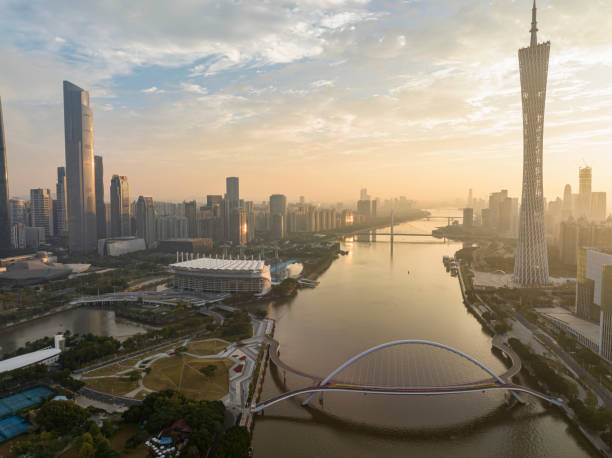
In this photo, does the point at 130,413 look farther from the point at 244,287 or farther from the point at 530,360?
the point at 244,287

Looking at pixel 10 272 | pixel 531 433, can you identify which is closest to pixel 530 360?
pixel 531 433

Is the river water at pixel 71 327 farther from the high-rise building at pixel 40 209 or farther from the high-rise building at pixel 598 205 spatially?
the high-rise building at pixel 598 205

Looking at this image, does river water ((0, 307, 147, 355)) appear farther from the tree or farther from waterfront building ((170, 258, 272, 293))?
the tree

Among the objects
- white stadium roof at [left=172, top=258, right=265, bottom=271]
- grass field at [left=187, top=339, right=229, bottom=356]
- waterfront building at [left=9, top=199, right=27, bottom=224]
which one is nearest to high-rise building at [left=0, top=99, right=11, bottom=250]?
waterfront building at [left=9, top=199, right=27, bottom=224]

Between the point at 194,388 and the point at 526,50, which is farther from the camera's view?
the point at 526,50

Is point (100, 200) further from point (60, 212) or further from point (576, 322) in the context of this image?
point (576, 322)

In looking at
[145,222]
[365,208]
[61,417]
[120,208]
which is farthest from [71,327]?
[365,208]
